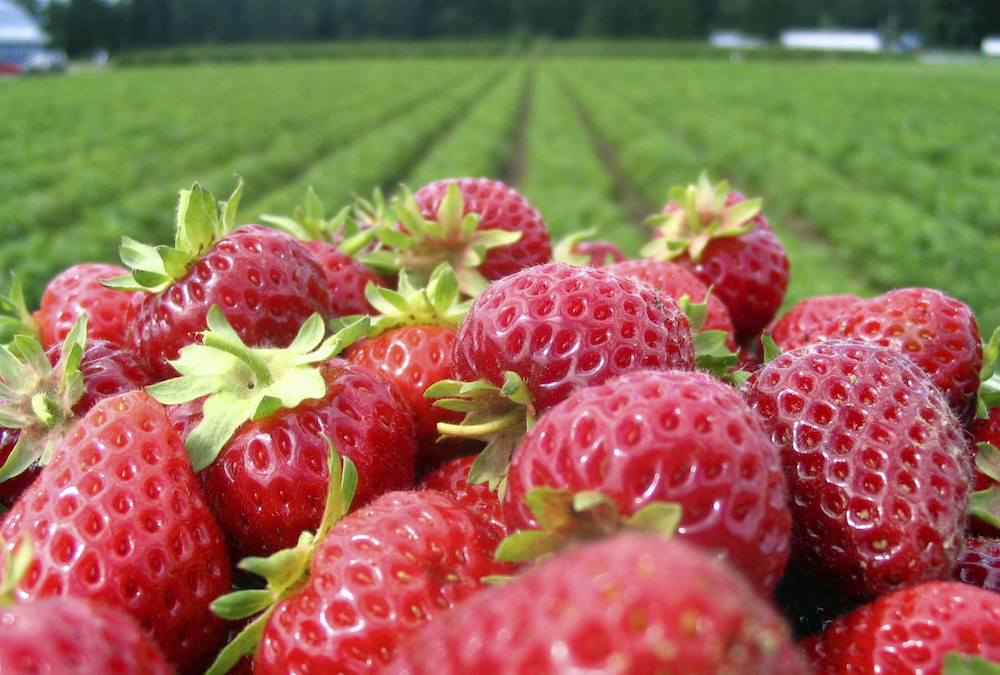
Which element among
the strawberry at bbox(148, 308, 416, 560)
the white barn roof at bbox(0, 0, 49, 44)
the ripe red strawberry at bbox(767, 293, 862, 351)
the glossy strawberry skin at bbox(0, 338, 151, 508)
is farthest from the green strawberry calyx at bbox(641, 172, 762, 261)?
the white barn roof at bbox(0, 0, 49, 44)

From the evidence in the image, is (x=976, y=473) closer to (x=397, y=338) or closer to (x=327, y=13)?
(x=397, y=338)

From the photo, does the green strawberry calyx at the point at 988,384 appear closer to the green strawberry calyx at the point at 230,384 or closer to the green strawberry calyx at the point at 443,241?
the green strawberry calyx at the point at 443,241

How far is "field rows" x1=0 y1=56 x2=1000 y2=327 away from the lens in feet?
26.6

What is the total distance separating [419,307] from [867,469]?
0.76m

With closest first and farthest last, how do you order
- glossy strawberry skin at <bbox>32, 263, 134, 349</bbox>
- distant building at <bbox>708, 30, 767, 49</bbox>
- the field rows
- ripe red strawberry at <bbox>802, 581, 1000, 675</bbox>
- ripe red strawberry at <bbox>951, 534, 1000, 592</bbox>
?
ripe red strawberry at <bbox>802, 581, 1000, 675</bbox> → ripe red strawberry at <bbox>951, 534, 1000, 592</bbox> → glossy strawberry skin at <bbox>32, 263, 134, 349</bbox> → the field rows → distant building at <bbox>708, 30, 767, 49</bbox>

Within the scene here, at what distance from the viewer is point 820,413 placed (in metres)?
0.98

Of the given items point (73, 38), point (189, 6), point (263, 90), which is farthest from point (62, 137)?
point (189, 6)

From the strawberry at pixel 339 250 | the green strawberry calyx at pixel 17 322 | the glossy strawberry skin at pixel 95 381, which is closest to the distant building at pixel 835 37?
the strawberry at pixel 339 250

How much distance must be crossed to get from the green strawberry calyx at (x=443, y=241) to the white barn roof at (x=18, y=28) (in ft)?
222

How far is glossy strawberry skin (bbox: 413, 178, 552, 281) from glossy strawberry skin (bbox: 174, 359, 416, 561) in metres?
0.66

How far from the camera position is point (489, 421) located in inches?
43.3

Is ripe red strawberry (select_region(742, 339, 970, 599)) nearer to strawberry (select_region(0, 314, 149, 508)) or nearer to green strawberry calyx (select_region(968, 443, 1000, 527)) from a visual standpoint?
green strawberry calyx (select_region(968, 443, 1000, 527))

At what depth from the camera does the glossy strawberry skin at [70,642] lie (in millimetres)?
606

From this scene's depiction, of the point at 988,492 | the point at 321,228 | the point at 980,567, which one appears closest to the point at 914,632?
the point at 980,567
